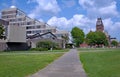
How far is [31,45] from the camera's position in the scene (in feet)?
339

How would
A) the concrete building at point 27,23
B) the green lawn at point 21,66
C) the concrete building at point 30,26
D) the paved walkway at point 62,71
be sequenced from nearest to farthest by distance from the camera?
the paved walkway at point 62,71
the green lawn at point 21,66
the concrete building at point 30,26
the concrete building at point 27,23

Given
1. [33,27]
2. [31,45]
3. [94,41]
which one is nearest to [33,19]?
[33,27]

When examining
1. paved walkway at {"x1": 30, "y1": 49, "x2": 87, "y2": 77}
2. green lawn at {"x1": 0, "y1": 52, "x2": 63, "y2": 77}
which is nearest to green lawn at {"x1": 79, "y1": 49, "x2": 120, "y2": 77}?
paved walkway at {"x1": 30, "y1": 49, "x2": 87, "y2": 77}

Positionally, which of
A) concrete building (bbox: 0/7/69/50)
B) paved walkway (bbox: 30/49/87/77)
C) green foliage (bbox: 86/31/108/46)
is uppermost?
concrete building (bbox: 0/7/69/50)

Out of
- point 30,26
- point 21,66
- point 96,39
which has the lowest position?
point 21,66

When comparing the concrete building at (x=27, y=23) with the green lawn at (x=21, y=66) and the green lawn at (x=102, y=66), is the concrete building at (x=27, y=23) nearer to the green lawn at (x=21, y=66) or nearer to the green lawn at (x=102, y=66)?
the green lawn at (x=21, y=66)

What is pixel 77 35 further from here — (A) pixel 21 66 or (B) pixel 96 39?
(A) pixel 21 66

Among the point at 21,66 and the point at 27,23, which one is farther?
the point at 27,23

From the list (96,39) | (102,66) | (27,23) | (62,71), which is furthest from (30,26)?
(62,71)

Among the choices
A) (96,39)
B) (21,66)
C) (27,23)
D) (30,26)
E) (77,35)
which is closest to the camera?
(21,66)

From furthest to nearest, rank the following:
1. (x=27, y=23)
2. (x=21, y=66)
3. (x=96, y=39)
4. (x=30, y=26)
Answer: (x=27, y=23), (x=30, y=26), (x=96, y=39), (x=21, y=66)

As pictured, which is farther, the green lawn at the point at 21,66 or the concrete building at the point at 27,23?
the concrete building at the point at 27,23

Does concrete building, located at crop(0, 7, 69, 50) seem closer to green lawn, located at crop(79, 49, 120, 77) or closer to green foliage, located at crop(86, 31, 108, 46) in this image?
green foliage, located at crop(86, 31, 108, 46)

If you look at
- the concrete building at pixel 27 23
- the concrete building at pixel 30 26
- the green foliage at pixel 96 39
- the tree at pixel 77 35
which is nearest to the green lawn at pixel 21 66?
the concrete building at pixel 30 26
